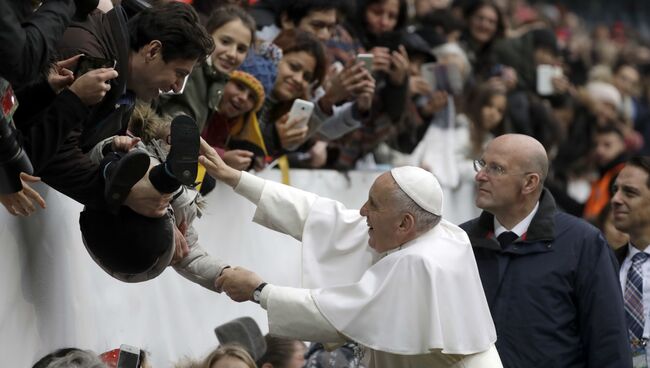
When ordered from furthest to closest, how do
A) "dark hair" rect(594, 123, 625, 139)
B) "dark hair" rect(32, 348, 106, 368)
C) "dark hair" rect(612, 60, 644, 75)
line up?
"dark hair" rect(612, 60, 644, 75), "dark hair" rect(594, 123, 625, 139), "dark hair" rect(32, 348, 106, 368)

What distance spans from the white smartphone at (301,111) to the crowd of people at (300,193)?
0.02 m

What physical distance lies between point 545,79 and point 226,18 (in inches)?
253

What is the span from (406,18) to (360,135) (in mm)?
1054

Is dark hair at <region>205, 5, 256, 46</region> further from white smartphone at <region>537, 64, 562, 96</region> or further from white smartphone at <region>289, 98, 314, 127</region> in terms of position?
white smartphone at <region>537, 64, 562, 96</region>

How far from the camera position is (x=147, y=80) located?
558 centimetres

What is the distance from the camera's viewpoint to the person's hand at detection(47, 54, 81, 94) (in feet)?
16.8

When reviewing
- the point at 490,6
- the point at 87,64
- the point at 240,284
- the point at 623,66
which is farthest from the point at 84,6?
the point at 623,66

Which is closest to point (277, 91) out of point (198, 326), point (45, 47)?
point (198, 326)

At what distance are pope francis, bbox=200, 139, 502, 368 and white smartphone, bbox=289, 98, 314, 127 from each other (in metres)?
1.48

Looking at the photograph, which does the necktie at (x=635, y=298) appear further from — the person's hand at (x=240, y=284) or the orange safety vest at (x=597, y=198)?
the orange safety vest at (x=597, y=198)

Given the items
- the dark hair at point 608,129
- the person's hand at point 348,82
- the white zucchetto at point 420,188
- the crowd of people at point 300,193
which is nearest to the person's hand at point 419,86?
the crowd of people at point 300,193

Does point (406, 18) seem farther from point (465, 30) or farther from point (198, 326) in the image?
point (198, 326)

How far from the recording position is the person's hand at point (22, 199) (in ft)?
16.8

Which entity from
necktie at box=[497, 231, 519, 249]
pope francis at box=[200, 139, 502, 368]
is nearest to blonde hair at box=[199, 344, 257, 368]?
pope francis at box=[200, 139, 502, 368]
